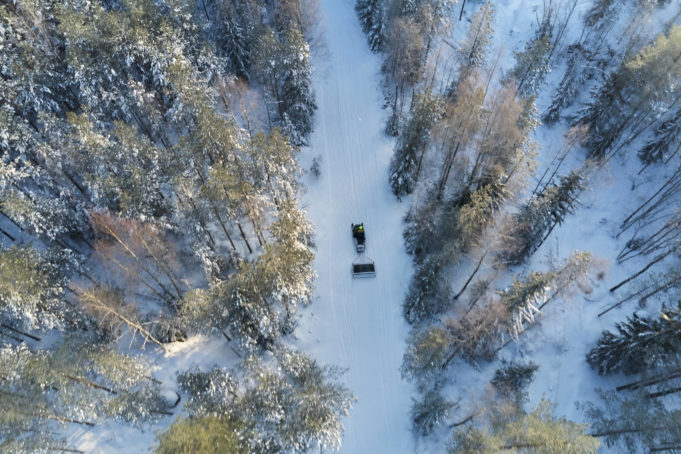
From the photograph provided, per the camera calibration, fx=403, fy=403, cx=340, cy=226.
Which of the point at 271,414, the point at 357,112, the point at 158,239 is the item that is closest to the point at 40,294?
the point at 158,239

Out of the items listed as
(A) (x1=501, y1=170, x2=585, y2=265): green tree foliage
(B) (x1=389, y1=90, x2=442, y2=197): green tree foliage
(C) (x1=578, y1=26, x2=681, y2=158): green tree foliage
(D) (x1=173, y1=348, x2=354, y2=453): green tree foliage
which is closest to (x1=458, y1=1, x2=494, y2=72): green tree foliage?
(B) (x1=389, y1=90, x2=442, y2=197): green tree foliage

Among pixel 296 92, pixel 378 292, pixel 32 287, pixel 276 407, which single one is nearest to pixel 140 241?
pixel 32 287

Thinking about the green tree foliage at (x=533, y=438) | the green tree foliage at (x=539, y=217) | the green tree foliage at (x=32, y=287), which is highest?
the green tree foliage at (x=539, y=217)

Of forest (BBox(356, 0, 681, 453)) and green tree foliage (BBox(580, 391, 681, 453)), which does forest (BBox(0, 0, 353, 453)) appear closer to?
forest (BBox(356, 0, 681, 453))

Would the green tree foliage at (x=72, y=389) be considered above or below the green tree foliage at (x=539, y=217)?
below

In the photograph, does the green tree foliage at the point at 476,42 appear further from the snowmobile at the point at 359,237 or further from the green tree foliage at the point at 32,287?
the green tree foliage at the point at 32,287

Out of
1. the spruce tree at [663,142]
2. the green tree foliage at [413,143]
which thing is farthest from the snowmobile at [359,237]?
the spruce tree at [663,142]
